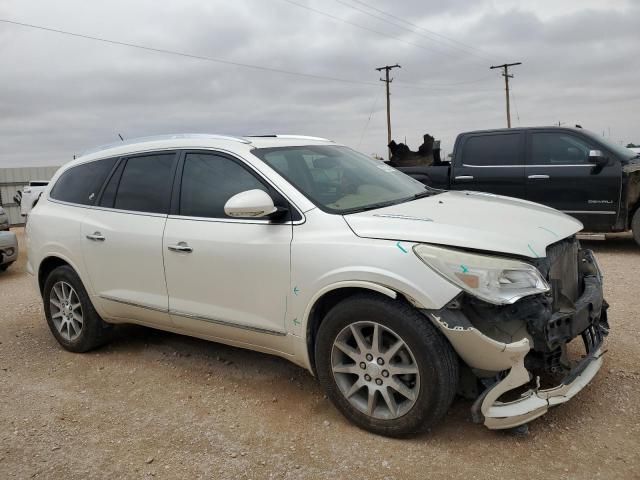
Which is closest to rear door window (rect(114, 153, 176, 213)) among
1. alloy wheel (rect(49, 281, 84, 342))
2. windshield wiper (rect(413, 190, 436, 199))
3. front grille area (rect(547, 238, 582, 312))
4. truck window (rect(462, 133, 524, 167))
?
alloy wheel (rect(49, 281, 84, 342))

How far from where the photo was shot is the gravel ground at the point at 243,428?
2.91m

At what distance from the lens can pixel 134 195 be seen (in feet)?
14.2

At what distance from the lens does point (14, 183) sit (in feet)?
71.3

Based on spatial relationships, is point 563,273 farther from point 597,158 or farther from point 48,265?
point 597,158

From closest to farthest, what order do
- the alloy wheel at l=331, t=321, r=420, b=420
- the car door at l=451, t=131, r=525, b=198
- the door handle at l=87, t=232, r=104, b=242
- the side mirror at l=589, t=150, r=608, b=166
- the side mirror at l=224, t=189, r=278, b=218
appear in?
1. the alloy wheel at l=331, t=321, r=420, b=420
2. the side mirror at l=224, t=189, r=278, b=218
3. the door handle at l=87, t=232, r=104, b=242
4. the side mirror at l=589, t=150, r=608, b=166
5. the car door at l=451, t=131, r=525, b=198

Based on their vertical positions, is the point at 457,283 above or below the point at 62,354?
above

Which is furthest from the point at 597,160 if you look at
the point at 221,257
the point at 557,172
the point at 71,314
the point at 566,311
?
the point at 71,314

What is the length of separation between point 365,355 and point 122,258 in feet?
7.03

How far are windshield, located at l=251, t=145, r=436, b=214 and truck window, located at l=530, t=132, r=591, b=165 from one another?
495 centimetres

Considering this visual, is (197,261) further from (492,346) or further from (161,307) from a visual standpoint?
(492,346)

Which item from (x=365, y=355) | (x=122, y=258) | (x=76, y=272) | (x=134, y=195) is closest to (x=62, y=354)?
(x=76, y=272)

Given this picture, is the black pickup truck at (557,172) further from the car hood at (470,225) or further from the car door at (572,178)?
the car hood at (470,225)

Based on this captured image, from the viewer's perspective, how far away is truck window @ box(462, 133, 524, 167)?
8806 mm

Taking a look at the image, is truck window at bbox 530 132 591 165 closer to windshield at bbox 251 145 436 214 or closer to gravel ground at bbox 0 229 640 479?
gravel ground at bbox 0 229 640 479
